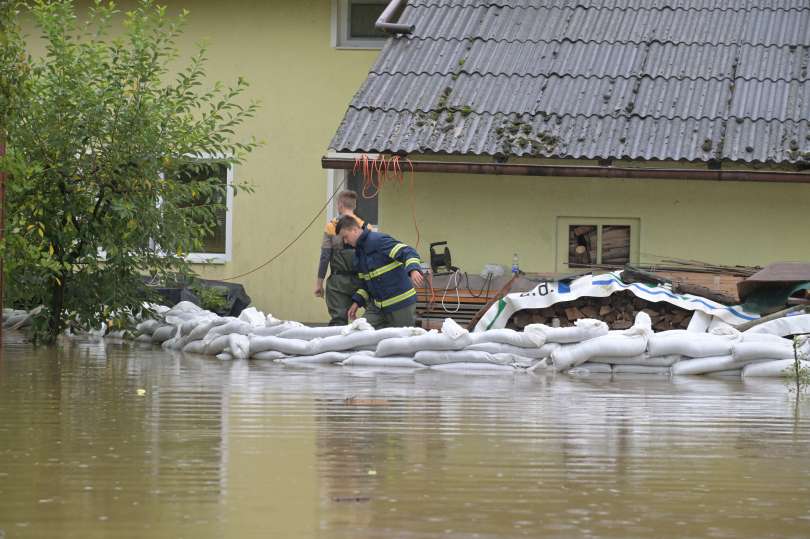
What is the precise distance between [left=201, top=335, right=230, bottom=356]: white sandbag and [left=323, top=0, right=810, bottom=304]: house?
10.3 feet

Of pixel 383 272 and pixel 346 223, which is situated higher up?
pixel 346 223

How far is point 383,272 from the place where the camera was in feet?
43.7

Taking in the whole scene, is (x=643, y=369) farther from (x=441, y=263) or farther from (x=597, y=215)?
(x=597, y=215)

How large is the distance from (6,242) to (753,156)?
737cm

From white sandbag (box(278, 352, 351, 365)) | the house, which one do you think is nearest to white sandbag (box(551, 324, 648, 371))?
white sandbag (box(278, 352, 351, 365))

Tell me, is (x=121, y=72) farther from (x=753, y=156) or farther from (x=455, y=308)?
(x=753, y=156)

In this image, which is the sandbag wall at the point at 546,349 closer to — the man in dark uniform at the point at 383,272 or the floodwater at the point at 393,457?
the floodwater at the point at 393,457

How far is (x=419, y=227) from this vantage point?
51.7 ft

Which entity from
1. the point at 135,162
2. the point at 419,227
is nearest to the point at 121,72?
the point at 135,162

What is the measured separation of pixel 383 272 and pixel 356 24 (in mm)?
6578

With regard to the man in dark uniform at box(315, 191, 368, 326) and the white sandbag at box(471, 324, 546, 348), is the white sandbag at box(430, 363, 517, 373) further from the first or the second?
the man in dark uniform at box(315, 191, 368, 326)

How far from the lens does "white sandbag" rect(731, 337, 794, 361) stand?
11.3 m

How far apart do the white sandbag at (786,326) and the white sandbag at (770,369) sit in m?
0.72

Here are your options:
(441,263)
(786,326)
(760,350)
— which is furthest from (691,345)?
(441,263)
